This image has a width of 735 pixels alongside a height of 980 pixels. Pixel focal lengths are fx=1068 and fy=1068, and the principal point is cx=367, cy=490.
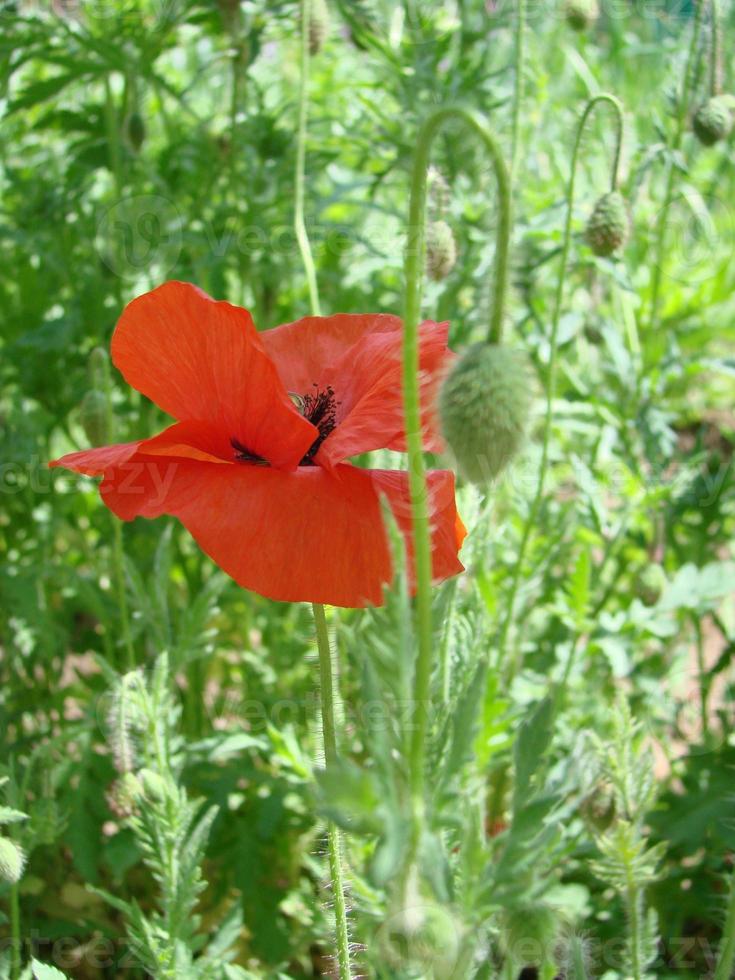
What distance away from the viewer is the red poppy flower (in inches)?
37.1

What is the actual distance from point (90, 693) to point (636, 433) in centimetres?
124

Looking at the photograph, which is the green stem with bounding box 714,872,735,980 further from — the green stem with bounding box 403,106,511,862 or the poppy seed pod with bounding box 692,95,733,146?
the poppy seed pod with bounding box 692,95,733,146

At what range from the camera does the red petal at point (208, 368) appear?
101 centimetres

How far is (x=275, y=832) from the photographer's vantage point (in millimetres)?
1928

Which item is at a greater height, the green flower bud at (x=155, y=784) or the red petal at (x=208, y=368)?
the red petal at (x=208, y=368)

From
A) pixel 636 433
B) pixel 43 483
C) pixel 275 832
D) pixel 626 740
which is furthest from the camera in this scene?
pixel 636 433

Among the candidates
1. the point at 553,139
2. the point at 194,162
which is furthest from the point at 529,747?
the point at 553,139

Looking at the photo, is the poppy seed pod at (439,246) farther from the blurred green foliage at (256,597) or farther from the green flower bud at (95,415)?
the green flower bud at (95,415)

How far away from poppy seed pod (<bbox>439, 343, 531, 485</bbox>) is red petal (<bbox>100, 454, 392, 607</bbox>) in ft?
0.69

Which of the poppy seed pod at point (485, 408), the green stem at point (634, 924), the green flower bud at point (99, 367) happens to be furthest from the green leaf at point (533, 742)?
the green flower bud at point (99, 367)

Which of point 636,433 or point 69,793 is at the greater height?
point 636,433

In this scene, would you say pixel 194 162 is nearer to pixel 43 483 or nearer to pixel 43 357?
pixel 43 357

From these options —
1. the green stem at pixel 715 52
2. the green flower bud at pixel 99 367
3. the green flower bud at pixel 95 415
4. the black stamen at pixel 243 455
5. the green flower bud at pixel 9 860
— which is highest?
the green stem at pixel 715 52

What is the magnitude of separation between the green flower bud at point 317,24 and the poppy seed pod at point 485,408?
128 cm
